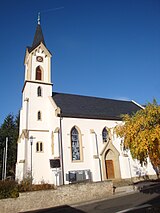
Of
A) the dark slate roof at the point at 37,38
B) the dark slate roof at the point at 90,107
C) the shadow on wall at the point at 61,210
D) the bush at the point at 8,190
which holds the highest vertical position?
the dark slate roof at the point at 37,38

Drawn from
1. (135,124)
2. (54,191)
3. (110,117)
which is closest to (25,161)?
(54,191)

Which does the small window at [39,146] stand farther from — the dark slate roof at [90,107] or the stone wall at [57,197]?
the stone wall at [57,197]

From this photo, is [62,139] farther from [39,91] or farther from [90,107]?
[39,91]

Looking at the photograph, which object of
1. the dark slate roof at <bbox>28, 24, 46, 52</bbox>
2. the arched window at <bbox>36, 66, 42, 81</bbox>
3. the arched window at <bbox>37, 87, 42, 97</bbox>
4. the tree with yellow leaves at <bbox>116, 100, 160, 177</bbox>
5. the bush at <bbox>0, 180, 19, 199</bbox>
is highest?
the dark slate roof at <bbox>28, 24, 46, 52</bbox>

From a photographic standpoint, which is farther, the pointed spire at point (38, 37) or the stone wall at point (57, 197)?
the pointed spire at point (38, 37)

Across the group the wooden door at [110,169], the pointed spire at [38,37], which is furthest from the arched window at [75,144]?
the pointed spire at [38,37]

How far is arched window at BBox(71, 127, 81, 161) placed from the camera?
68.0ft

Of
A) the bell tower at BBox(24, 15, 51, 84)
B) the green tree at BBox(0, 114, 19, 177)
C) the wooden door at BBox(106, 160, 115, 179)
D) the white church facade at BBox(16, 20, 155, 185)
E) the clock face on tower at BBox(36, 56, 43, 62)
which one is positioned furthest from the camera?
the green tree at BBox(0, 114, 19, 177)

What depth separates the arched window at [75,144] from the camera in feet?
68.0

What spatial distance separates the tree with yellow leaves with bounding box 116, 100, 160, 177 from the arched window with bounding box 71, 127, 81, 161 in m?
10.9

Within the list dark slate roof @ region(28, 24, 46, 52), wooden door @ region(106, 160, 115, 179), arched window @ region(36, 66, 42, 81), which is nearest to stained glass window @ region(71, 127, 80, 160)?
wooden door @ region(106, 160, 115, 179)

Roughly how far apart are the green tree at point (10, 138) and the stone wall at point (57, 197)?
19579mm

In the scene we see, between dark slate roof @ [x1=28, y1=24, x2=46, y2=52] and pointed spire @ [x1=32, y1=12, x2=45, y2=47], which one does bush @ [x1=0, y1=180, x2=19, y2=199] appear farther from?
pointed spire @ [x1=32, y1=12, x2=45, y2=47]

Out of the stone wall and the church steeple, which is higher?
the church steeple
